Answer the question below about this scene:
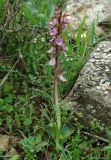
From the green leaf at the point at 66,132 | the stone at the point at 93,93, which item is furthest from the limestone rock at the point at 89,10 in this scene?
the green leaf at the point at 66,132

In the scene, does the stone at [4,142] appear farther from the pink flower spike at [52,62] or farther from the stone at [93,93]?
the pink flower spike at [52,62]

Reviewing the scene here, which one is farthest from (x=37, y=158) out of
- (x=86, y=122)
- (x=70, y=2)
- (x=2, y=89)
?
(x=70, y=2)

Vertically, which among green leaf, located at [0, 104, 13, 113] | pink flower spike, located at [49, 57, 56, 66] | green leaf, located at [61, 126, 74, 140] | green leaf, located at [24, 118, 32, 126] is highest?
pink flower spike, located at [49, 57, 56, 66]

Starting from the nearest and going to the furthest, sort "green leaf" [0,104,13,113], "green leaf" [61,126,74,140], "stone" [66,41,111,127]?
"green leaf" [61,126,74,140] → "stone" [66,41,111,127] → "green leaf" [0,104,13,113]

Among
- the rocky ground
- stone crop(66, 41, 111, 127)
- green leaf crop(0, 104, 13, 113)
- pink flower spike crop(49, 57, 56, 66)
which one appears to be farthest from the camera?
the rocky ground

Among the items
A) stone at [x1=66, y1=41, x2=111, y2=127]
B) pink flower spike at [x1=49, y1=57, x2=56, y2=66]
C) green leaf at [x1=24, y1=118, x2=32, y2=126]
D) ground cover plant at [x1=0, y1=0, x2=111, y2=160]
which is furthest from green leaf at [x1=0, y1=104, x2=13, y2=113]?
pink flower spike at [x1=49, y1=57, x2=56, y2=66]

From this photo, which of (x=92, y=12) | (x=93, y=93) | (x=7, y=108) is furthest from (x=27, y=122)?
(x=92, y=12)

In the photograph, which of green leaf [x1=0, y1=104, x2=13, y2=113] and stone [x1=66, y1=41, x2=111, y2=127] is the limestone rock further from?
green leaf [x1=0, y1=104, x2=13, y2=113]
